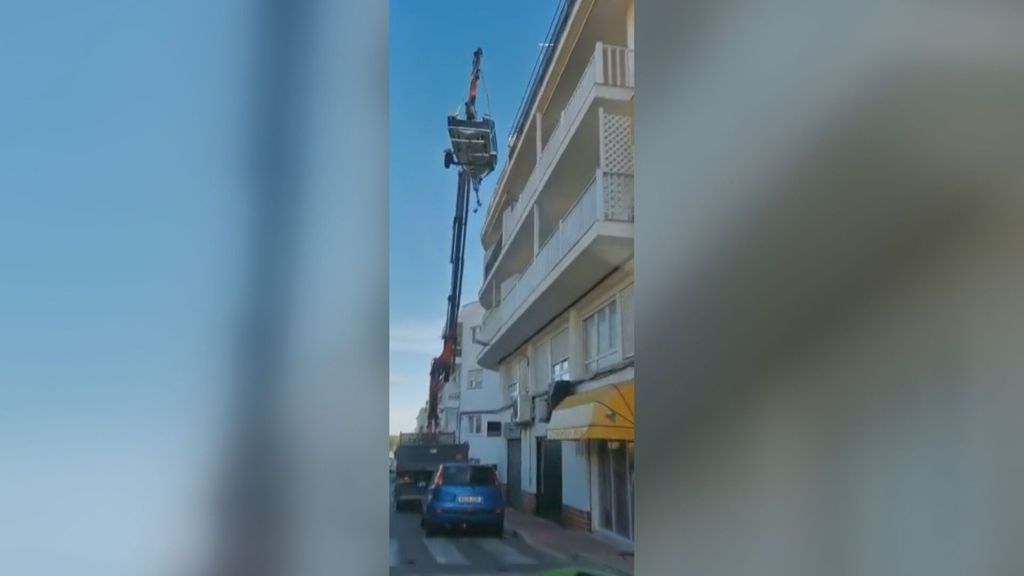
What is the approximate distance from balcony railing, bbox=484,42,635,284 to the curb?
1.51 feet

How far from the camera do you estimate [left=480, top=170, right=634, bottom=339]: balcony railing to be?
1.16 metres

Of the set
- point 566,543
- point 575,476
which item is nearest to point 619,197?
point 575,476

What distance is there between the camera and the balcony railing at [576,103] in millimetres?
1153

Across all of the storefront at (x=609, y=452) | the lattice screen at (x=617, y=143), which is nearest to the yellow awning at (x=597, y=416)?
the storefront at (x=609, y=452)

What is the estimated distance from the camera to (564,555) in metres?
1.11

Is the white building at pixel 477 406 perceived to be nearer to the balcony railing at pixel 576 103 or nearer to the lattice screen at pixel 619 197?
the balcony railing at pixel 576 103

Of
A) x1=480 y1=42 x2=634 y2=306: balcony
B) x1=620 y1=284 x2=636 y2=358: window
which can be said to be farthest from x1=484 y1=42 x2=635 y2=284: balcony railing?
x1=620 y1=284 x2=636 y2=358: window

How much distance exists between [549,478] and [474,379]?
0.19 meters

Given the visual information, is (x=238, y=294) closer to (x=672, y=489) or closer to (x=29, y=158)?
(x=29, y=158)

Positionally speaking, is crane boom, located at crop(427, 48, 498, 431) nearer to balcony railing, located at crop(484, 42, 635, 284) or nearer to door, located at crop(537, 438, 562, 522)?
balcony railing, located at crop(484, 42, 635, 284)

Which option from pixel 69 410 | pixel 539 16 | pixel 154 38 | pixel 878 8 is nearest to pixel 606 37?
pixel 539 16

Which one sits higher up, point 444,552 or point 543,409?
point 543,409

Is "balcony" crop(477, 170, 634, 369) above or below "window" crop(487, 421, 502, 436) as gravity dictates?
above

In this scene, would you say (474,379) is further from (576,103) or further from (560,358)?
(576,103)
